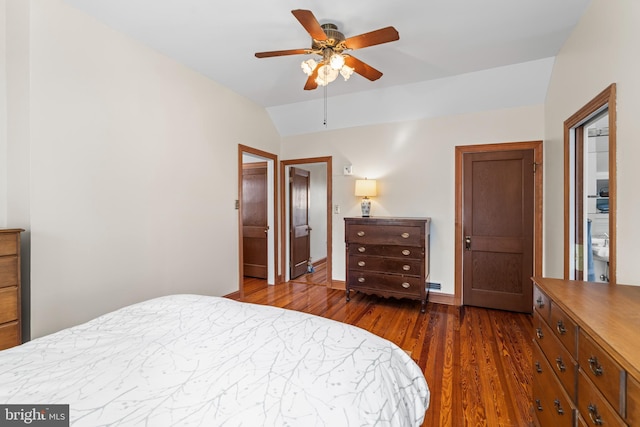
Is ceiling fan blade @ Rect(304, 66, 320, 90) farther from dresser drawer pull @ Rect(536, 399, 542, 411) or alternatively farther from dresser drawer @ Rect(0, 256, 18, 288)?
dresser drawer pull @ Rect(536, 399, 542, 411)

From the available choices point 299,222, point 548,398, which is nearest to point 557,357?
point 548,398

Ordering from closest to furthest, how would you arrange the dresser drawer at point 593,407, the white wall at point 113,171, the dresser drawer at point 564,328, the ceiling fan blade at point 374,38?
the dresser drawer at point 593,407, the dresser drawer at point 564,328, the ceiling fan blade at point 374,38, the white wall at point 113,171

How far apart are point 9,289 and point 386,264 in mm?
3287

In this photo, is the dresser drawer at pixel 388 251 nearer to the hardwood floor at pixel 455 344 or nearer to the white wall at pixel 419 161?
the white wall at pixel 419 161

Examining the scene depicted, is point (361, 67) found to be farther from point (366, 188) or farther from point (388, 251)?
point (388, 251)

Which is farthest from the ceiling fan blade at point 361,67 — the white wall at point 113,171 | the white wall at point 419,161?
the white wall at point 113,171

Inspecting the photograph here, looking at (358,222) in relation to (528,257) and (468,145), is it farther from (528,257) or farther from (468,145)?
(528,257)

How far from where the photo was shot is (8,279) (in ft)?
5.58

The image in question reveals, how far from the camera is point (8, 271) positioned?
170cm

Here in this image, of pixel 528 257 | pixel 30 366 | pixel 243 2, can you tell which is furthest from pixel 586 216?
pixel 30 366

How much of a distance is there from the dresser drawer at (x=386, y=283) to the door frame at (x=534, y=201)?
64 centimetres

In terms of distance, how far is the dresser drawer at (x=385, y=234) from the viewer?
11.1 feet

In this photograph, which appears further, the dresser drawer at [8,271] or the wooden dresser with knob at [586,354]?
the dresser drawer at [8,271]

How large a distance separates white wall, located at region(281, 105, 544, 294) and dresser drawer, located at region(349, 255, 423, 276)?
0.51 meters
